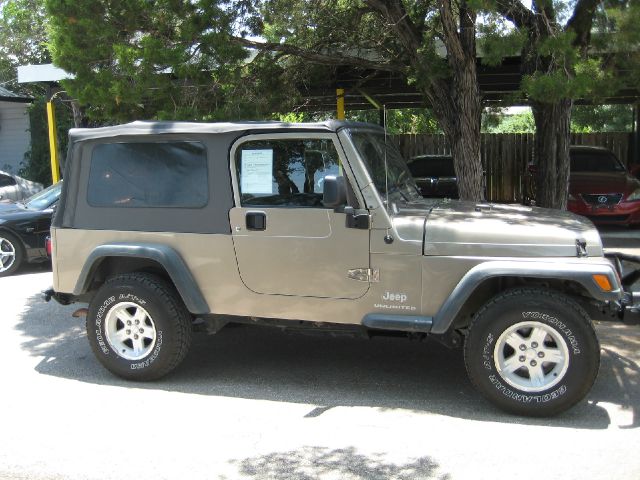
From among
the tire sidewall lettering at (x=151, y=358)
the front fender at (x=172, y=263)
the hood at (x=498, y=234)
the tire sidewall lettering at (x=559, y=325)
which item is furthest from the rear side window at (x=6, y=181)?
Result: the tire sidewall lettering at (x=559, y=325)

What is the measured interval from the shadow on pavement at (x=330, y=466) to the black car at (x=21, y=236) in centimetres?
715

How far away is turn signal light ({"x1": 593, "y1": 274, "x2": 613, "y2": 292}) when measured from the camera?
4383 mm

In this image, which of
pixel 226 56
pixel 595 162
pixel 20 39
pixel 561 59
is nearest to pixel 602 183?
pixel 595 162

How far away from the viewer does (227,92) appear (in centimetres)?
805

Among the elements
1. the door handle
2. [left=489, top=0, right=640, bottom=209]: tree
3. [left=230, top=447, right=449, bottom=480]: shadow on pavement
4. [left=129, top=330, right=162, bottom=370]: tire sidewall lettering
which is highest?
[left=489, top=0, right=640, bottom=209]: tree

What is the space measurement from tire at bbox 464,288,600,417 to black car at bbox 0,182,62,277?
7.52 m

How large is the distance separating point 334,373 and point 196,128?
227 centimetres

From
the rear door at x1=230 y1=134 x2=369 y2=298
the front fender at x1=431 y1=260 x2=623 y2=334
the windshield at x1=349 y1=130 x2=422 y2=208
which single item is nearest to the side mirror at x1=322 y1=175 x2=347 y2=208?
the rear door at x1=230 y1=134 x2=369 y2=298

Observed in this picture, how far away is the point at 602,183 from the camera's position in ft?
42.3

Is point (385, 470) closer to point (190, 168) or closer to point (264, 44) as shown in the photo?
point (190, 168)

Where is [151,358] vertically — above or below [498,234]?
below

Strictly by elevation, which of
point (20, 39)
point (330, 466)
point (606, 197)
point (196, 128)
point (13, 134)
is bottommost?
point (330, 466)

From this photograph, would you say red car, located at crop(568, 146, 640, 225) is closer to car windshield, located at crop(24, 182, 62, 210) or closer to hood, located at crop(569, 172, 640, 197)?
hood, located at crop(569, 172, 640, 197)

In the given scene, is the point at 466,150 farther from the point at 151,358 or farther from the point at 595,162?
the point at 595,162
